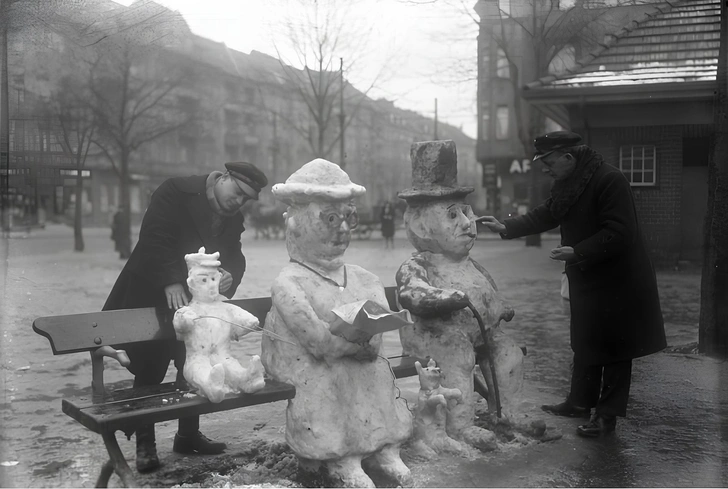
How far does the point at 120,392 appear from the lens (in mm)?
3336

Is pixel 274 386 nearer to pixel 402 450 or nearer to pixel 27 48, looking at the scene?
pixel 402 450

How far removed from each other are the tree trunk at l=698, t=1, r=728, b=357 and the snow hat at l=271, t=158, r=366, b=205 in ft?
10.7

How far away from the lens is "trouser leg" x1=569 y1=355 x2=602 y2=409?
Result: 4.31 metres

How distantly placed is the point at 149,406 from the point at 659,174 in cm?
379

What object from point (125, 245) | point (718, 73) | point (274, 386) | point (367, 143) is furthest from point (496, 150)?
point (274, 386)

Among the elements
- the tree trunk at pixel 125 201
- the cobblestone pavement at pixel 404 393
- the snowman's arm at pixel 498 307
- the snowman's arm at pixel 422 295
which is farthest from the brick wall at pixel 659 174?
the tree trunk at pixel 125 201

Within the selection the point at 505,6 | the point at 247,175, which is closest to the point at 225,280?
the point at 247,175

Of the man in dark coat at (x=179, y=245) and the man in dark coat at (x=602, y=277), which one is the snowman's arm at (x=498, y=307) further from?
the man in dark coat at (x=179, y=245)

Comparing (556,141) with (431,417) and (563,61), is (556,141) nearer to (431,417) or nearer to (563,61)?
(431,417)

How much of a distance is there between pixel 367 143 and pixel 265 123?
0.79 m

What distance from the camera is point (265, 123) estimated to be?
5555 mm

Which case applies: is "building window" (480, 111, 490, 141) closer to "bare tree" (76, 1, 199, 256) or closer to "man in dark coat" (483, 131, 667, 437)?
"man in dark coat" (483, 131, 667, 437)

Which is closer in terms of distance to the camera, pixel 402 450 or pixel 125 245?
pixel 402 450

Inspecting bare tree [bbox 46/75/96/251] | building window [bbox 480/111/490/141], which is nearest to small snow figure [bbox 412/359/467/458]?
bare tree [bbox 46/75/96/251]
